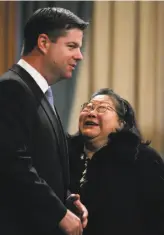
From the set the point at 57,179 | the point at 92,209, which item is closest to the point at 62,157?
the point at 57,179

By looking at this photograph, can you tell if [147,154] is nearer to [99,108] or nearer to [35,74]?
[99,108]

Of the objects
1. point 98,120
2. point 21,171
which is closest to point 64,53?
point 21,171

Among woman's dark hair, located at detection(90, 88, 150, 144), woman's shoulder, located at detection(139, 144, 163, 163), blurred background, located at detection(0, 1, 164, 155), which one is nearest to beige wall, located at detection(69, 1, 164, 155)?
blurred background, located at detection(0, 1, 164, 155)

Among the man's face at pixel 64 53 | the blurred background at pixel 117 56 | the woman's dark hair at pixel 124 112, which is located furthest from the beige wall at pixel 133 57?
the man's face at pixel 64 53

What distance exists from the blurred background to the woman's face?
76 cm

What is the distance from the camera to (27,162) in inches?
44.9

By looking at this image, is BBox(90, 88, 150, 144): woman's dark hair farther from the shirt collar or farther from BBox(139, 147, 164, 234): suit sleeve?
→ the shirt collar

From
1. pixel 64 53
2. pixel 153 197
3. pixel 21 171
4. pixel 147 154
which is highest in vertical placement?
pixel 64 53

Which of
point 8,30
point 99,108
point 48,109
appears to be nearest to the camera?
point 48,109

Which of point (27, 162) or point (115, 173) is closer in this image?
point (27, 162)

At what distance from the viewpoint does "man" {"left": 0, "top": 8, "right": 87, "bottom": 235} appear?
114 centimetres

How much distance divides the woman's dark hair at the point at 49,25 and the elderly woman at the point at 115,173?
0.70 m

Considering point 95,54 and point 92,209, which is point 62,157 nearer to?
point 92,209

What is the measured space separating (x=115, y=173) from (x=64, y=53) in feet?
2.45
